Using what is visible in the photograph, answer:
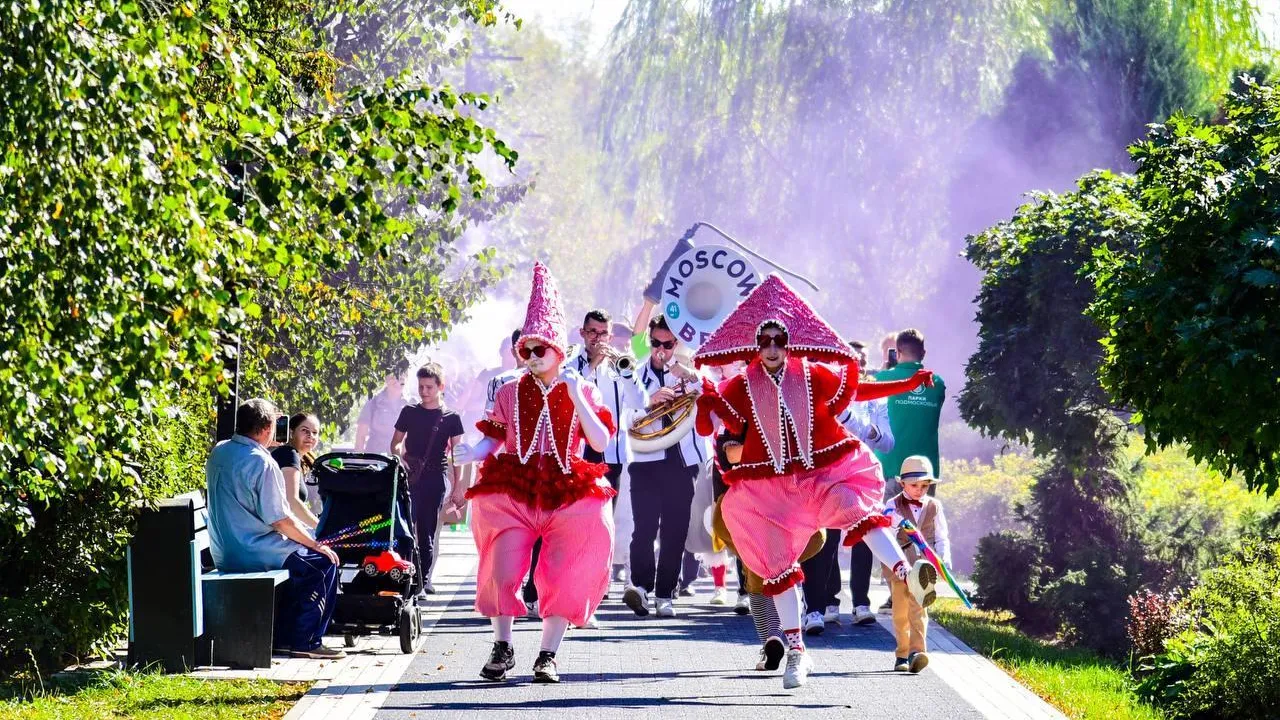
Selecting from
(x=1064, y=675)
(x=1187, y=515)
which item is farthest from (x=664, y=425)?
(x=1187, y=515)

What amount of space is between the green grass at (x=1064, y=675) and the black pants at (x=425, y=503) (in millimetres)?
3980

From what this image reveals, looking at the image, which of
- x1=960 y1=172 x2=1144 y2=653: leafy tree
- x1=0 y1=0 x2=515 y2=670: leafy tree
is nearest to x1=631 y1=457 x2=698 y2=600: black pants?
x1=960 y1=172 x2=1144 y2=653: leafy tree

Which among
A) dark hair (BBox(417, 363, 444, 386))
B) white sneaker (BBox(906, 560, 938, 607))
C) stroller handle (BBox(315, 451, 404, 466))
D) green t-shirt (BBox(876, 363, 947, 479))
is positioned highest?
dark hair (BBox(417, 363, 444, 386))

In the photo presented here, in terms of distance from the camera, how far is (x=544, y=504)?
10.4 meters

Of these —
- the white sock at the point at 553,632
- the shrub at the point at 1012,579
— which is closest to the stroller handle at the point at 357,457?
the white sock at the point at 553,632

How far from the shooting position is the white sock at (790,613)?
33.9 feet

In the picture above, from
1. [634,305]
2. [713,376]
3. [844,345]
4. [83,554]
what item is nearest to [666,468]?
[713,376]

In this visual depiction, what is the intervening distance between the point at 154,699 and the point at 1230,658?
511cm

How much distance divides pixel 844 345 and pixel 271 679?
11.5ft

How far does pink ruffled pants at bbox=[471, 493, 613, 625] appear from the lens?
10.3 metres

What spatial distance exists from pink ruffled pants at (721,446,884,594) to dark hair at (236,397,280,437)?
2648 mm

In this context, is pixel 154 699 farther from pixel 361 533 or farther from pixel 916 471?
pixel 916 471

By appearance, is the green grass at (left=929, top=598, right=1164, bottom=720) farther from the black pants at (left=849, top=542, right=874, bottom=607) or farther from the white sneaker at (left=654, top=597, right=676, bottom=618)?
the white sneaker at (left=654, top=597, right=676, bottom=618)

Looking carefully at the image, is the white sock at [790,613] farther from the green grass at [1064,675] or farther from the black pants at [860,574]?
the black pants at [860,574]
